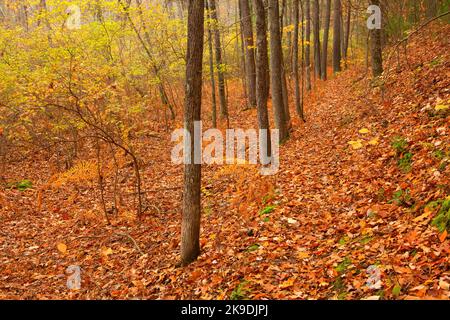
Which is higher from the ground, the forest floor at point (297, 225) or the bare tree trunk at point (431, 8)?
the bare tree trunk at point (431, 8)

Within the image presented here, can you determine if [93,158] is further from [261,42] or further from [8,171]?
[261,42]

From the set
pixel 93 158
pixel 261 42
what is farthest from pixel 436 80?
pixel 93 158

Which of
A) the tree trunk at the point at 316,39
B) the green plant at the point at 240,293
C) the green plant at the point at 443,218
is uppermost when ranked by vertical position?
the tree trunk at the point at 316,39

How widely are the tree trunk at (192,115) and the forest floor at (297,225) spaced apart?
14.4 inches

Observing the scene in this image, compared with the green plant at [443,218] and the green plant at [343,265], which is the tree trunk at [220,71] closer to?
the green plant at [343,265]

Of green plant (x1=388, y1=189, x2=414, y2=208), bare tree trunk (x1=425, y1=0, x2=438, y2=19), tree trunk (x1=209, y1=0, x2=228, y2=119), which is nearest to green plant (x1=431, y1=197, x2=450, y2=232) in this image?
green plant (x1=388, y1=189, x2=414, y2=208)

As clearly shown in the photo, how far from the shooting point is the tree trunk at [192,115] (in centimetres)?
529

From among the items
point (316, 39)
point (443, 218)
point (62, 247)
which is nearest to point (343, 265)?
point (443, 218)

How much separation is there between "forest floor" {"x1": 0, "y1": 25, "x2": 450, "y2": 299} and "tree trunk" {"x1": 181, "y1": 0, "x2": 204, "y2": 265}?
1.20ft

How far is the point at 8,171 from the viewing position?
47.4 ft

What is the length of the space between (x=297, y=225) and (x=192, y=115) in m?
2.85

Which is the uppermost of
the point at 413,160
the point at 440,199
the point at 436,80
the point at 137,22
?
the point at 137,22

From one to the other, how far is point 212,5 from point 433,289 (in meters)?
16.5

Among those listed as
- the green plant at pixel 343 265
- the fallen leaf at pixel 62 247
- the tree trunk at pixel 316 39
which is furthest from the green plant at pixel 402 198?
the tree trunk at pixel 316 39
